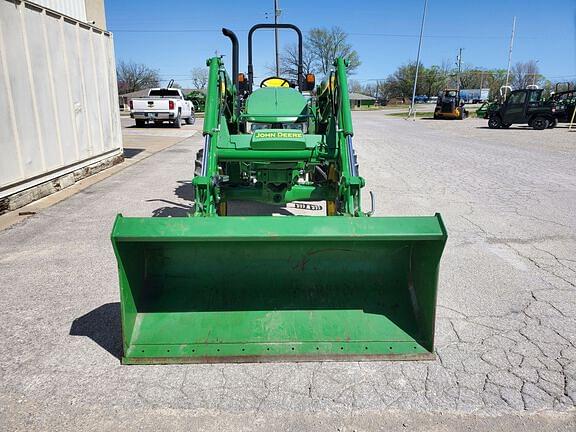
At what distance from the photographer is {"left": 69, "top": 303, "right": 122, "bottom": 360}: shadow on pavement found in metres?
3.12

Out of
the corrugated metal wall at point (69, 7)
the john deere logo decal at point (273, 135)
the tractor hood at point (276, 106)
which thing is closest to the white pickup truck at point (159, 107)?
the corrugated metal wall at point (69, 7)

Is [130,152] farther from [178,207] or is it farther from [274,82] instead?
[274,82]

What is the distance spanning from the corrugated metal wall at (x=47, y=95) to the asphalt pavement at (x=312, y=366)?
1540 mm

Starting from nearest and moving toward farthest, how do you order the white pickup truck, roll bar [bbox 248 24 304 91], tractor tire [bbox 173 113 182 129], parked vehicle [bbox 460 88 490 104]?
roll bar [bbox 248 24 304 91] → the white pickup truck → tractor tire [bbox 173 113 182 129] → parked vehicle [bbox 460 88 490 104]

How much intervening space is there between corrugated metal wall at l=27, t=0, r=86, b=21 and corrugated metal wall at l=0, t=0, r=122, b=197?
1.05 ft

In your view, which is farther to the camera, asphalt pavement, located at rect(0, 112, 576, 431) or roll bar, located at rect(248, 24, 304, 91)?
roll bar, located at rect(248, 24, 304, 91)

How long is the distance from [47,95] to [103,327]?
18.8 ft

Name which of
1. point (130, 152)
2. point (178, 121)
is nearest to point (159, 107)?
point (178, 121)

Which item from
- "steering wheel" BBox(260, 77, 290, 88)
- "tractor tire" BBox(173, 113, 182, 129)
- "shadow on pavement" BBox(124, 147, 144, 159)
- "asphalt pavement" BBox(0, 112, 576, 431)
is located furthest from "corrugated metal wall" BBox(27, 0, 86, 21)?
"tractor tire" BBox(173, 113, 182, 129)

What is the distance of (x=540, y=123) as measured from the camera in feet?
78.9

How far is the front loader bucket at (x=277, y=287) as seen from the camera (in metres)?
2.67

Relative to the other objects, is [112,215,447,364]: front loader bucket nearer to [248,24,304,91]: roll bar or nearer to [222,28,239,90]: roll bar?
[222,28,239,90]: roll bar

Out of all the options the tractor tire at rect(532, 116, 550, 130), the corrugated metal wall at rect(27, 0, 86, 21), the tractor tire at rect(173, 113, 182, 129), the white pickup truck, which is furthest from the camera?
the tractor tire at rect(173, 113, 182, 129)

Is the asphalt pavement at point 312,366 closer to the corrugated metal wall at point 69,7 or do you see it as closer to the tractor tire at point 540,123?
the corrugated metal wall at point 69,7
